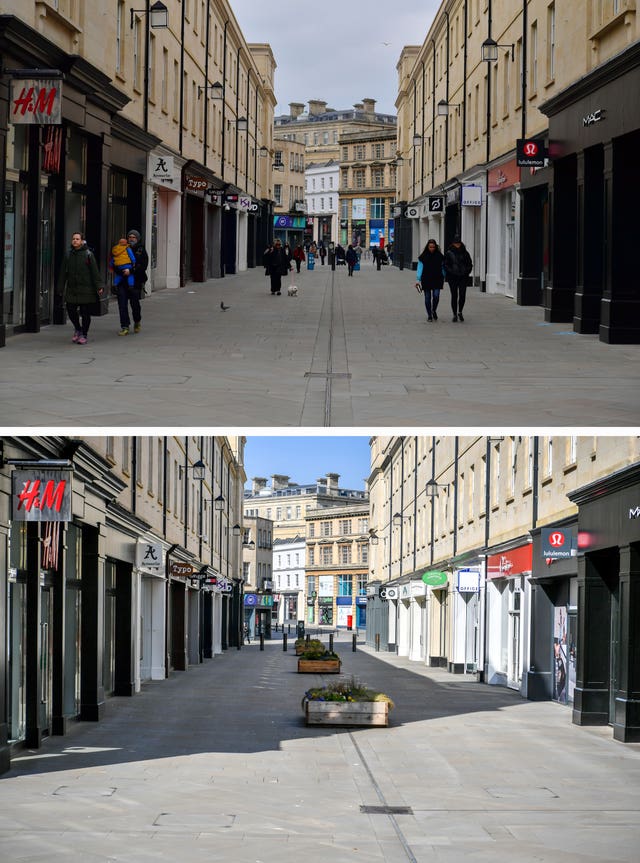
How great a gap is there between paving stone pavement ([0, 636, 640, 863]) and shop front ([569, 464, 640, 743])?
0.53 m

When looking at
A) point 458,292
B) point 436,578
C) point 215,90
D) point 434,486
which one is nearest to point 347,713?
point 458,292

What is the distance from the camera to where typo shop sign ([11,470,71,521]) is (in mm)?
14188

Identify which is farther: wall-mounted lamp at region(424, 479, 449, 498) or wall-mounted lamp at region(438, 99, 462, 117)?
wall-mounted lamp at region(438, 99, 462, 117)

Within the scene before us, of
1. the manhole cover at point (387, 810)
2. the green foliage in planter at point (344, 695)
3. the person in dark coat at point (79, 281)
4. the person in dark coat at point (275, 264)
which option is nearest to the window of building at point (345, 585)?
the person in dark coat at point (275, 264)

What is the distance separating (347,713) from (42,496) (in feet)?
23.6

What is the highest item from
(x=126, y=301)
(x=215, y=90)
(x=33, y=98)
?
(x=215, y=90)

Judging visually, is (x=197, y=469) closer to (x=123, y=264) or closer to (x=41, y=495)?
(x=123, y=264)

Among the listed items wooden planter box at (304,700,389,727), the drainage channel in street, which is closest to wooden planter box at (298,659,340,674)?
wooden planter box at (304,700,389,727)

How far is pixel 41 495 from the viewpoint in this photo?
14414 mm

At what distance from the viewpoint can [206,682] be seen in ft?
99.0

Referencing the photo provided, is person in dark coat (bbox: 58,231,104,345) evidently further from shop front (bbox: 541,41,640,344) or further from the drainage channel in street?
the drainage channel in street

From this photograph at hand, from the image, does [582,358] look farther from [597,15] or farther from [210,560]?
[210,560]

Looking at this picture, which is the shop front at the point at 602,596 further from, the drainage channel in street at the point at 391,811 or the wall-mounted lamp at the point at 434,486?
the wall-mounted lamp at the point at 434,486

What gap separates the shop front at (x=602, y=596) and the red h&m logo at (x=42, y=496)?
24.3ft
